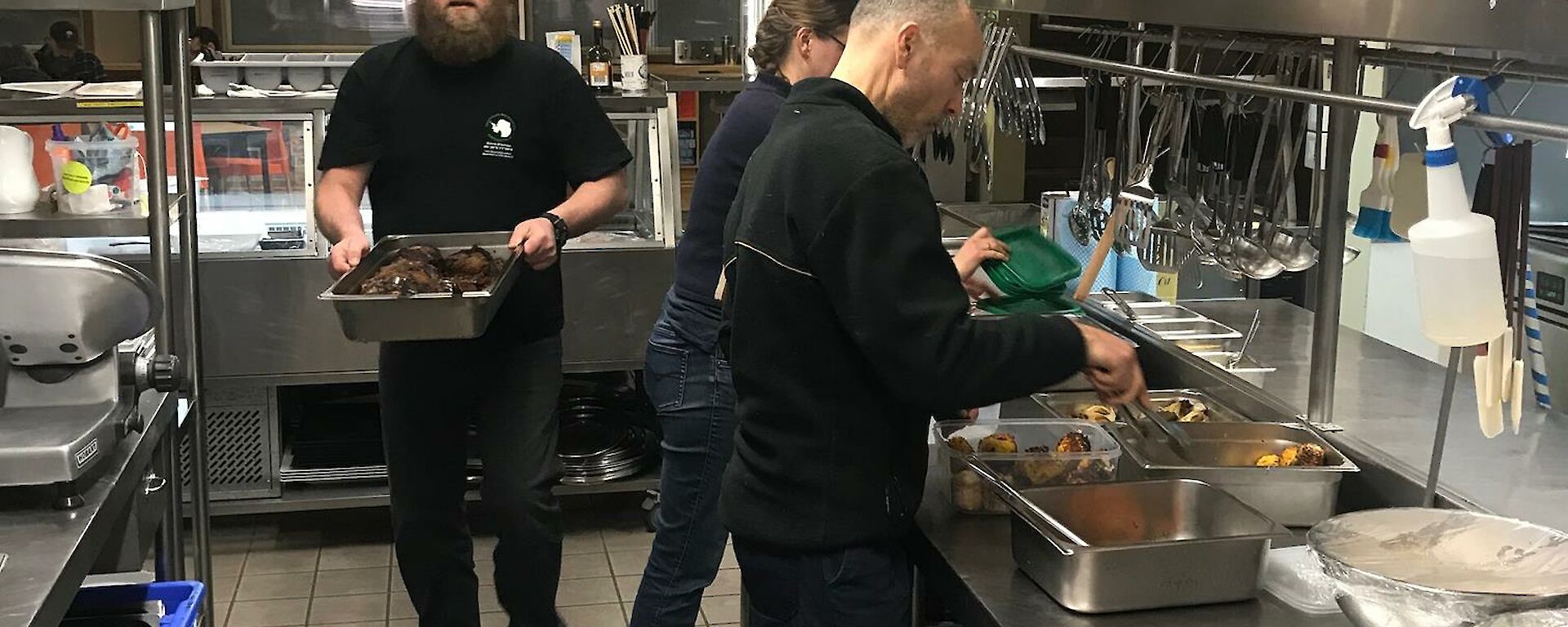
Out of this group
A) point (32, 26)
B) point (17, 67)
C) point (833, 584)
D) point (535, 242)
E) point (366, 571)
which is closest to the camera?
point (833, 584)

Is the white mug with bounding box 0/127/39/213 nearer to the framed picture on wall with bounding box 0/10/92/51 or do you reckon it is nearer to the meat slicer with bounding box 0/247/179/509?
the meat slicer with bounding box 0/247/179/509

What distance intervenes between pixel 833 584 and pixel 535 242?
3.91ft

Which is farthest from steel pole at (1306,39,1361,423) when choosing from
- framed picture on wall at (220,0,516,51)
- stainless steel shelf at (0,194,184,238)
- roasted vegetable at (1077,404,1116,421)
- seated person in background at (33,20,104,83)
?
framed picture on wall at (220,0,516,51)

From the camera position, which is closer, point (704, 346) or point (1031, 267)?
point (1031, 267)

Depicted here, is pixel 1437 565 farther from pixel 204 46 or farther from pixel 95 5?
pixel 204 46

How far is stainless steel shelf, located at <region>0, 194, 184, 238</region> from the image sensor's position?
268 centimetres

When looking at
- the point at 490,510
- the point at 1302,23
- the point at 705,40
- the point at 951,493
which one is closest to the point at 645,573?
the point at 490,510

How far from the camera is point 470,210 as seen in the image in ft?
10.0

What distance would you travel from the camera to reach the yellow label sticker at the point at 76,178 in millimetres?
2723

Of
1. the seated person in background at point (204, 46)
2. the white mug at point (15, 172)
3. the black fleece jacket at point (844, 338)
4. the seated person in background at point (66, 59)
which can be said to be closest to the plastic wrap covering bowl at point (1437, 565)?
the black fleece jacket at point (844, 338)

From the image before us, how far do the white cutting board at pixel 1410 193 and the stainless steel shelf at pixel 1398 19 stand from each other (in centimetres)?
43

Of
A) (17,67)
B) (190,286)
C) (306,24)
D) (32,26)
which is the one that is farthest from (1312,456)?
(32,26)

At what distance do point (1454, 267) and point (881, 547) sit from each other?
0.78 m

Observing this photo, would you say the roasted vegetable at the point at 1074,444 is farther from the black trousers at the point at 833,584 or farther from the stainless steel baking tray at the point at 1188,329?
the stainless steel baking tray at the point at 1188,329
